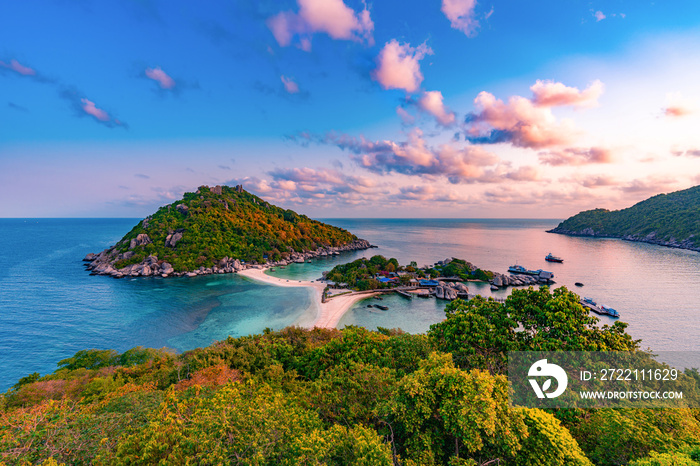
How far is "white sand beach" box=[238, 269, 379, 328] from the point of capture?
133ft

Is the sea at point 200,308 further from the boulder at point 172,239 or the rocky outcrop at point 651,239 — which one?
the rocky outcrop at point 651,239

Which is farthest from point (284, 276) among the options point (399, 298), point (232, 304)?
point (399, 298)

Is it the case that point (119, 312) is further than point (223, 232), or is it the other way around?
point (223, 232)

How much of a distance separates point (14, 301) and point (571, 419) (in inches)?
3030

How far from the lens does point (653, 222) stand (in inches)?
4906

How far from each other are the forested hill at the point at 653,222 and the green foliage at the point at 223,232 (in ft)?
445

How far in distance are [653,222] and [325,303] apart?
17224 centimetres

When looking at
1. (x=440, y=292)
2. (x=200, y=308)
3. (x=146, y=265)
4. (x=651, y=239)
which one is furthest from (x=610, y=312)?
(x=651, y=239)

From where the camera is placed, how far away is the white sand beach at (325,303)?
40.5 meters

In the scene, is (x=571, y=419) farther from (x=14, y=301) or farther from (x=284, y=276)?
(x=14, y=301)

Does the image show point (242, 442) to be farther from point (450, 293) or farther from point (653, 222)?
point (653, 222)

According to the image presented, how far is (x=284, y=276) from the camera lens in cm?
7050

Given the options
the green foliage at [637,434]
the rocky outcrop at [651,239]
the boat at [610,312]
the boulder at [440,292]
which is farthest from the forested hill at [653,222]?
the green foliage at [637,434]

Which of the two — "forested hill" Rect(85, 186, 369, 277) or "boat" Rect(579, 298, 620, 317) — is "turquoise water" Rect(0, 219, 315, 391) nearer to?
"forested hill" Rect(85, 186, 369, 277)
